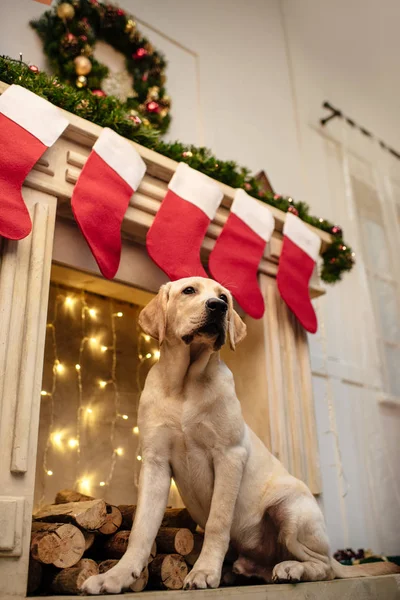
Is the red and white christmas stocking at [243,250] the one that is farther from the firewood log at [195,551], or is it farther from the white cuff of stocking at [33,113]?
the firewood log at [195,551]

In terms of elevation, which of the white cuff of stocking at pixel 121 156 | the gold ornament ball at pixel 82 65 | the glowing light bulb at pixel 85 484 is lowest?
the glowing light bulb at pixel 85 484

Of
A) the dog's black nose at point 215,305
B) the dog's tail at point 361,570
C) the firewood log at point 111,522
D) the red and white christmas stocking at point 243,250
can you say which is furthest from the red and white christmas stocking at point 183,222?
the dog's tail at point 361,570

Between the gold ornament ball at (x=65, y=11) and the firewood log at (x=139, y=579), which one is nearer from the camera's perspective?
the firewood log at (x=139, y=579)

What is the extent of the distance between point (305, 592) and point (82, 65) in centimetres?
286

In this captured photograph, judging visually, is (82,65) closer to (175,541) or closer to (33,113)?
(33,113)

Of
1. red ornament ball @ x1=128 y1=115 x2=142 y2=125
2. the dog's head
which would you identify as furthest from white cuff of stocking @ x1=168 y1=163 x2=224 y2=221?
the dog's head

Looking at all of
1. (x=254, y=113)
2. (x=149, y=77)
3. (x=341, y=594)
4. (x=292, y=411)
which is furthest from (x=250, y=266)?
(x=254, y=113)

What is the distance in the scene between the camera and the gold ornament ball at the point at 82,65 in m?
3.07

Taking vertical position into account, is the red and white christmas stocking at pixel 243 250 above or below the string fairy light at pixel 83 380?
above

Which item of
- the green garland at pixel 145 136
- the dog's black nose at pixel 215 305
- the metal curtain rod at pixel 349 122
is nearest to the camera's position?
the dog's black nose at pixel 215 305

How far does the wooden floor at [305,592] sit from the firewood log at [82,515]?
308 mm

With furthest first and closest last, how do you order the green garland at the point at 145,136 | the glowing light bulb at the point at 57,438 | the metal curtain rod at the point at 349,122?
the metal curtain rod at the point at 349,122 → the glowing light bulb at the point at 57,438 → the green garland at the point at 145,136

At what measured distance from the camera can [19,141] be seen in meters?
1.96

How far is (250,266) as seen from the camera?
8.46ft
